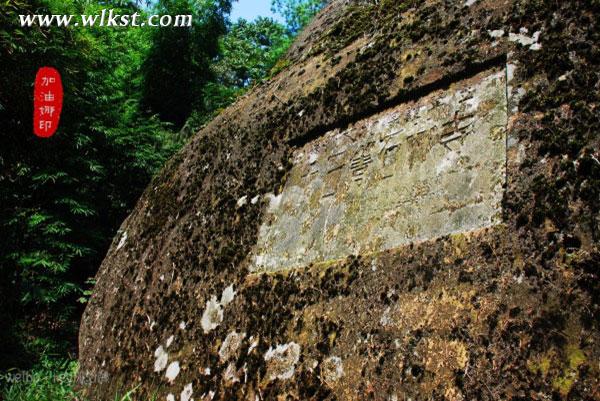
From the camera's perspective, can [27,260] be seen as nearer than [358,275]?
No

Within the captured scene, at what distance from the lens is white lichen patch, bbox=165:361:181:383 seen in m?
2.31

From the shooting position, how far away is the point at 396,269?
5.37ft

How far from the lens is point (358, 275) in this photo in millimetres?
1754

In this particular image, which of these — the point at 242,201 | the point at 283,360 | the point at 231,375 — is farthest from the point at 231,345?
the point at 242,201

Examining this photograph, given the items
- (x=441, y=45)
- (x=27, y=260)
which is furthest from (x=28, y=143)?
(x=441, y=45)

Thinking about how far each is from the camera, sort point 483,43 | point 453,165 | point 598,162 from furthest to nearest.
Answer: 1. point 483,43
2. point 453,165
3. point 598,162

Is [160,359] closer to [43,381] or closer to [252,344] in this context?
[252,344]

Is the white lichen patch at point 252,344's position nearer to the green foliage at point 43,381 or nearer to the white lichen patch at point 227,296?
the white lichen patch at point 227,296

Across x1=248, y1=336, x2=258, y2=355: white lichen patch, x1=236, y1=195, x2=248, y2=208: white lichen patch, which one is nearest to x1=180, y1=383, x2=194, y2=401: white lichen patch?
x1=248, y1=336, x2=258, y2=355: white lichen patch

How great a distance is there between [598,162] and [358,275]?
0.88 metres

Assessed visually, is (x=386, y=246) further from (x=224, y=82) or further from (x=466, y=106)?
(x=224, y=82)

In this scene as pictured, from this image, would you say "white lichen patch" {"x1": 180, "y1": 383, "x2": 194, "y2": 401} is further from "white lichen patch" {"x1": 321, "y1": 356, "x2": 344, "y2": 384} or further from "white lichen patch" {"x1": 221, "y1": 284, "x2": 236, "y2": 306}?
"white lichen patch" {"x1": 321, "y1": 356, "x2": 344, "y2": 384}

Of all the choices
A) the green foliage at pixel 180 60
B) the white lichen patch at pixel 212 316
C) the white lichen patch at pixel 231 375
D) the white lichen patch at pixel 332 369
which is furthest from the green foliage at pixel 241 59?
the white lichen patch at pixel 332 369

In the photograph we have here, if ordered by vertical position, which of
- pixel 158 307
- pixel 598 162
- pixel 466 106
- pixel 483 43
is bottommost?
pixel 158 307
